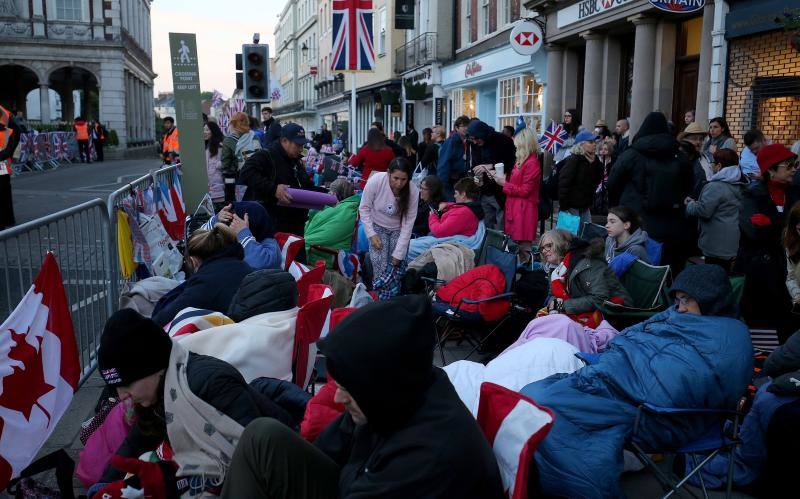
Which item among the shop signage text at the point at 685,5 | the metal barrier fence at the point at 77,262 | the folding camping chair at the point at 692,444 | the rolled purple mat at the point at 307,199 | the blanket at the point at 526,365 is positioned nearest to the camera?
the folding camping chair at the point at 692,444

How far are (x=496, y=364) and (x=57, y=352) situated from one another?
2413 mm

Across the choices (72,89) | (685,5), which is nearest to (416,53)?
(685,5)

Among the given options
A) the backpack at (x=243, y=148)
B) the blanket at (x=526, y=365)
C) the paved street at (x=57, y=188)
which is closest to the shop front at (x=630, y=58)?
the backpack at (x=243, y=148)

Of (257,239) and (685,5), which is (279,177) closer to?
(257,239)

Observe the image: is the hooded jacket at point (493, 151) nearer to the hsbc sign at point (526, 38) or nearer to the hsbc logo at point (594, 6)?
the hsbc logo at point (594, 6)

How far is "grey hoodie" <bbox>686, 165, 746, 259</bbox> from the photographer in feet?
23.5

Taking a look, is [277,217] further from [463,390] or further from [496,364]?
[463,390]

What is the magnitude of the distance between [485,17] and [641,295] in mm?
20372

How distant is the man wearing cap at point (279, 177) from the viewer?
23.5 feet

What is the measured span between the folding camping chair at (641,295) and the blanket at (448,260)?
1671 millimetres

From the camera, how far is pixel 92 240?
507 centimetres

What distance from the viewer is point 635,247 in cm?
579

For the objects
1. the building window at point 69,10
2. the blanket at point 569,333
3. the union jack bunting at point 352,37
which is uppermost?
the building window at point 69,10

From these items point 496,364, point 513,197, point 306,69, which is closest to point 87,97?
point 306,69
